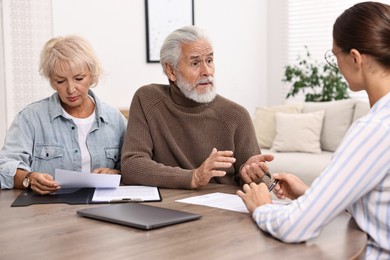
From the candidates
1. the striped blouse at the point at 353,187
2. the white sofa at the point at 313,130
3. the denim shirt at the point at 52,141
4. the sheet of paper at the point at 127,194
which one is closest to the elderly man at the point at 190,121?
the denim shirt at the point at 52,141

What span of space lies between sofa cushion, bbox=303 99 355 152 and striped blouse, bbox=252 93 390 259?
3555 millimetres

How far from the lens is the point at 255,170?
2109 millimetres

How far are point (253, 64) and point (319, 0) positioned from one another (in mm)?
968

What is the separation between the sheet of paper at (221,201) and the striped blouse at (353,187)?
347 millimetres

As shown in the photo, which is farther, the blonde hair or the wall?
the wall

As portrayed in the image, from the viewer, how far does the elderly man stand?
237 cm

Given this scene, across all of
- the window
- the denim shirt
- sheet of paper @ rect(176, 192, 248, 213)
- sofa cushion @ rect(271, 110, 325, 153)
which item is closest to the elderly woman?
the denim shirt

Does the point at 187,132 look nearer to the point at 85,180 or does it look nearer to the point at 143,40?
the point at 85,180

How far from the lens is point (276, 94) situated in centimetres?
643

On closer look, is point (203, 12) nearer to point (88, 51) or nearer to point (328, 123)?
point (328, 123)

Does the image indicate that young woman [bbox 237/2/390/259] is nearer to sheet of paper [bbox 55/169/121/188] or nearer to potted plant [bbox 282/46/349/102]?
sheet of paper [bbox 55/169/121/188]

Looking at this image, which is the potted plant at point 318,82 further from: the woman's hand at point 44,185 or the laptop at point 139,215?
the laptop at point 139,215

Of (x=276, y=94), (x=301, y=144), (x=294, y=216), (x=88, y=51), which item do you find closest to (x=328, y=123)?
(x=301, y=144)

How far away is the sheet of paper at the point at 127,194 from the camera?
1888mm
